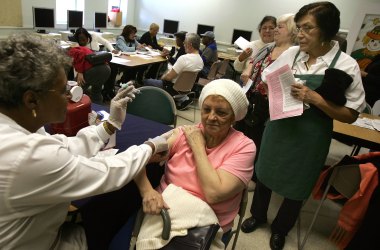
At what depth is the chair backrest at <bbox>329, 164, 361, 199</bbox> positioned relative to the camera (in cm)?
169

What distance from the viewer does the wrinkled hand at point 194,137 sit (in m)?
1.29

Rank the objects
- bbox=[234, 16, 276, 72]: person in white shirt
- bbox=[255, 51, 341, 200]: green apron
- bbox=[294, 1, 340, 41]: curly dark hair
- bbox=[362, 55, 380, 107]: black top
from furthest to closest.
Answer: bbox=[362, 55, 380, 107]: black top < bbox=[234, 16, 276, 72]: person in white shirt < bbox=[255, 51, 341, 200]: green apron < bbox=[294, 1, 340, 41]: curly dark hair

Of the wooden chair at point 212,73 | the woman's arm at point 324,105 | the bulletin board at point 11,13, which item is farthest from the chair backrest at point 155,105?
the bulletin board at point 11,13

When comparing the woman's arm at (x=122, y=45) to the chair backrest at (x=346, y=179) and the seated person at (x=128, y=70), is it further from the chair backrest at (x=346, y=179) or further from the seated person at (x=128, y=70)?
the chair backrest at (x=346, y=179)

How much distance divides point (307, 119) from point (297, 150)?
0.21 metres

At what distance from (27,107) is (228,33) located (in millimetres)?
7415

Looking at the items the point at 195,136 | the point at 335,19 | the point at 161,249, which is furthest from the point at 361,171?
the point at 161,249

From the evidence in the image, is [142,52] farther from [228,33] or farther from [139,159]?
[139,159]

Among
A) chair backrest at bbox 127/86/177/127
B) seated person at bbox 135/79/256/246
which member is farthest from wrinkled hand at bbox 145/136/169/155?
chair backrest at bbox 127/86/177/127

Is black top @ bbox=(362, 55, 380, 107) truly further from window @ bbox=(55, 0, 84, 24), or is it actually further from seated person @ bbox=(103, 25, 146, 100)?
window @ bbox=(55, 0, 84, 24)

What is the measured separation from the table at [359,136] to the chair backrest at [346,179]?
1.97 feet

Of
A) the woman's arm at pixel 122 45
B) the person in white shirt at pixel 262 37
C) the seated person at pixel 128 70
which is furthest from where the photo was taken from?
the woman's arm at pixel 122 45

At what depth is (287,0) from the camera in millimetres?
6750

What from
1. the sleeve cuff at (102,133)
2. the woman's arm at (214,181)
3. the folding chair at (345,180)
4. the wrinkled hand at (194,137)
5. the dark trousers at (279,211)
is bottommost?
the dark trousers at (279,211)
